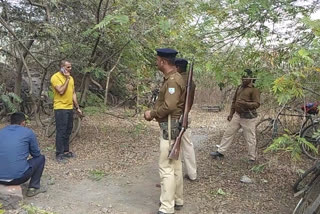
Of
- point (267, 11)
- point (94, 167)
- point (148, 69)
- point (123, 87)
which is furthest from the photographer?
point (123, 87)

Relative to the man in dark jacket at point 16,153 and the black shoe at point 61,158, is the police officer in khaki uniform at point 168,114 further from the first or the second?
the black shoe at point 61,158

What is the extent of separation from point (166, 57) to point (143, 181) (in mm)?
2204

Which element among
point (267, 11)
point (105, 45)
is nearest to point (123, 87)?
point (105, 45)

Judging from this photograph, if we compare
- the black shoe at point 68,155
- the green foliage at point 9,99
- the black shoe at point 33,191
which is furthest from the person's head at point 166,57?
the green foliage at point 9,99

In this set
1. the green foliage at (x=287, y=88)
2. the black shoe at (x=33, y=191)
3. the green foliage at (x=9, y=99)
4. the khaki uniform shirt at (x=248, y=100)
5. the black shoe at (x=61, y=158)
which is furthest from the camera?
the green foliage at (x=9, y=99)

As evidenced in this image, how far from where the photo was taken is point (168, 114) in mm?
3742

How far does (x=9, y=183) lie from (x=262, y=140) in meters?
5.50

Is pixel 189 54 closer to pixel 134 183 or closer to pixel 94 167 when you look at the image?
pixel 134 183

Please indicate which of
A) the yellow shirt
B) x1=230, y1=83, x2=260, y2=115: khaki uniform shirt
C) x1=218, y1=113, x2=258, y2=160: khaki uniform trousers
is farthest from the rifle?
the yellow shirt

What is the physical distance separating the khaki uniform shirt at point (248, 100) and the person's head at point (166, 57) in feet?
7.65

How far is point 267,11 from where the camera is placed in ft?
11.6

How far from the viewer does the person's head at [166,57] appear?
3707 mm

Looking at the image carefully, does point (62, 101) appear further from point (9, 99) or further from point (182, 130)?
point (182, 130)

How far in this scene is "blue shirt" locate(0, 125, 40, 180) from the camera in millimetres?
3871
